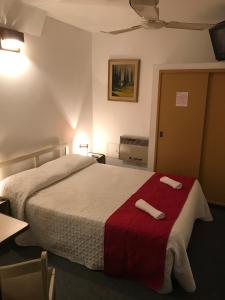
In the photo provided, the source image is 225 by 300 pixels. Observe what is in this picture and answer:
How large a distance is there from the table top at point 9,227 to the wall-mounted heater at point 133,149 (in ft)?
8.38

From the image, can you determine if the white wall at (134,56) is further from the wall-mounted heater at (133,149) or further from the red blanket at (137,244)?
the red blanket at (137,244)

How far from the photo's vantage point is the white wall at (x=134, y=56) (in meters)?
3.54

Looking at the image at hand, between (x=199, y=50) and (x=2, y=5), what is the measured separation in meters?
2.47

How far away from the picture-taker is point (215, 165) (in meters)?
3.44

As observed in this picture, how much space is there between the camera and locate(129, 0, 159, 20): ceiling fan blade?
1821 mm

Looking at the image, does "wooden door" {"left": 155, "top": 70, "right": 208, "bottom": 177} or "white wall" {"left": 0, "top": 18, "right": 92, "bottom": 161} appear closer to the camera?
"white wall" {"left": 0, "top": 18, "right": 92, "bottom": 161}

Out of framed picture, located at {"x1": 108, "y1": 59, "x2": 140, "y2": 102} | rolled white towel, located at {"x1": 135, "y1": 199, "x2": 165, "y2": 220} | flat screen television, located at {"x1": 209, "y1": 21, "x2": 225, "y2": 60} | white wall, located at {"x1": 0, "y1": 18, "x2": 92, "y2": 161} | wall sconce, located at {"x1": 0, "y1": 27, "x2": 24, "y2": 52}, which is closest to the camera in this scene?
rolled white towel, located at {"x1": 135, "y1": 199, "x2": 165, "y2": 220}

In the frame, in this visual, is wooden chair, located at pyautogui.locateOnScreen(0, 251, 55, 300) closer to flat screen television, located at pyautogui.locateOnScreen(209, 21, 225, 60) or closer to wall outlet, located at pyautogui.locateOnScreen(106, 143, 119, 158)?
flat screen television, located at pyautogui.locateOnScreen(209, 21, 225, 60)

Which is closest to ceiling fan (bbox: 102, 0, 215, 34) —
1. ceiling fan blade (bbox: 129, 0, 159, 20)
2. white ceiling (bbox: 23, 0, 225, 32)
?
ceiling fan blade (bbox: 129, 0, 159, 20)

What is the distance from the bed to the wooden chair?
0.78 metres

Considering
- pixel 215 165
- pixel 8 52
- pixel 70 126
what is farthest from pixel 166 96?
pixel 8 52

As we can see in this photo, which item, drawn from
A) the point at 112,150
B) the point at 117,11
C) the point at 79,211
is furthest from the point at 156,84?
the point at 79,211

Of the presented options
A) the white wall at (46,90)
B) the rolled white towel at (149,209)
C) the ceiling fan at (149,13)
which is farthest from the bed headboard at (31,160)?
the ceiling fan at (149,13)

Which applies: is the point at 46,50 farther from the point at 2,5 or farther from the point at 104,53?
the point at 104,53
